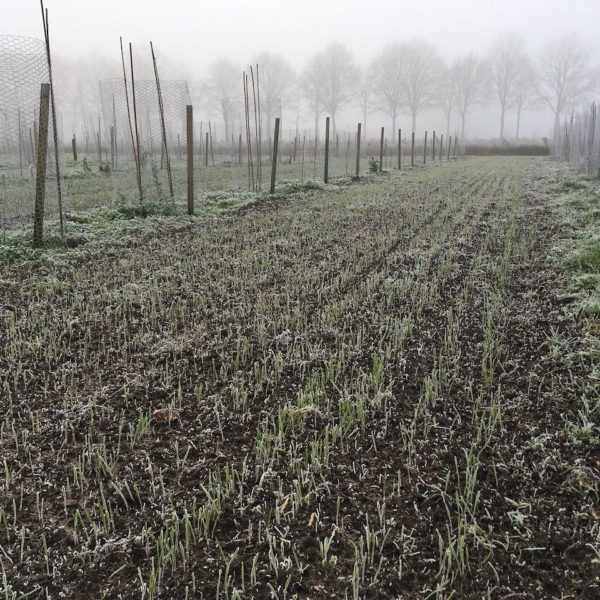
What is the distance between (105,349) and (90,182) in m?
14.3

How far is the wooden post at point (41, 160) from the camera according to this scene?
6824 mm

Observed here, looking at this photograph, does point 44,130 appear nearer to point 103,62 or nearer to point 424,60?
point 424,60

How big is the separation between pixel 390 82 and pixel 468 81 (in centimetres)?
1264

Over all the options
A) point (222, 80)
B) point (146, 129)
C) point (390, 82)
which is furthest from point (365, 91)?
point (146, 129)

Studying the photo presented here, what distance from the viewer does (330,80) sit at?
217 feet

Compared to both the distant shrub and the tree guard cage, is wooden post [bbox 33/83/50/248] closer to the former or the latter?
the tree guard cage

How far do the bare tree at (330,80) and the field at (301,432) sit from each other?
65.4 meters

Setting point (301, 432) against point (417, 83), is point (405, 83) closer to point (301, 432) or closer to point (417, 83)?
point (417, 83)

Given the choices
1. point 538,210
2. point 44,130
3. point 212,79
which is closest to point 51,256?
point 44,130

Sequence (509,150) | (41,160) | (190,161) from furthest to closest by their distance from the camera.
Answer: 1. (509,150)
2. (190,161)
3. (41,160)

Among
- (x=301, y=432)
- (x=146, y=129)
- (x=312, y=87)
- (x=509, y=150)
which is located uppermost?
(x=312, y=87)

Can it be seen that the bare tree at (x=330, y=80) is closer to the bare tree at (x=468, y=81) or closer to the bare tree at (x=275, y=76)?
the bare tree at (x=275, y=76)

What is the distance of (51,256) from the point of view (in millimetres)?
6734

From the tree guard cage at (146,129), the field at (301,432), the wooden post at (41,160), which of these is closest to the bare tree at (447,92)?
the tree guard cage at (146,129)
